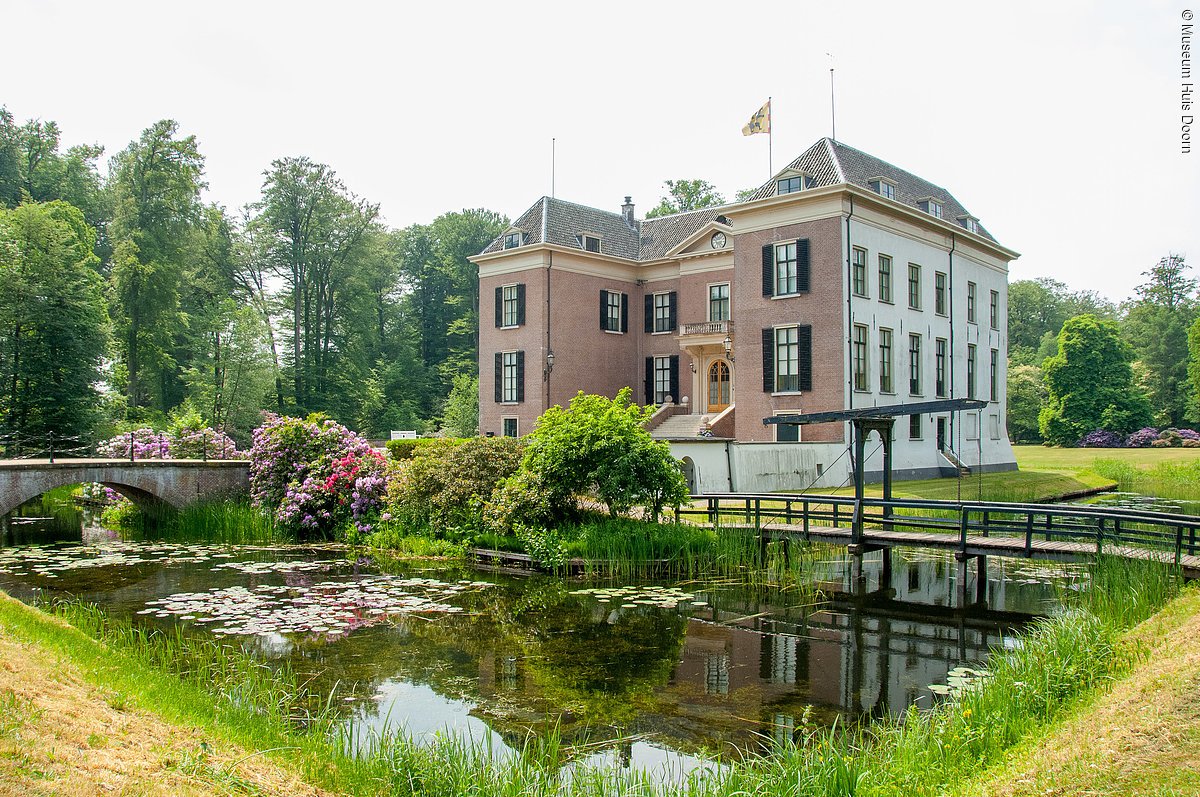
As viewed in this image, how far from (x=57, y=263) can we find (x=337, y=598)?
80.3ft

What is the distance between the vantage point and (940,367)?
3191 centimetres

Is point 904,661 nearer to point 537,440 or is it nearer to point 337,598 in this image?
point 337,598

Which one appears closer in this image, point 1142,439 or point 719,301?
point 719,301

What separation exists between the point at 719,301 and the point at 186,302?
1186 inches

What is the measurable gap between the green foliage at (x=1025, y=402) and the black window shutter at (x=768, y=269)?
4223cm

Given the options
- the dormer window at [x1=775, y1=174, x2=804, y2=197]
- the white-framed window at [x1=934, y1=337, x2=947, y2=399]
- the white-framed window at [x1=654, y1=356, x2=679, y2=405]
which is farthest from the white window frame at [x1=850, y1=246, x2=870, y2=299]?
the white-framed window at [x1=654, y1=356, x2=679, y2=405]

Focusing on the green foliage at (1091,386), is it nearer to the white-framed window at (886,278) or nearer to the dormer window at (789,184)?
the white-framed window at (886,278)

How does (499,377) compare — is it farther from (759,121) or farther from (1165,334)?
(1165,334)

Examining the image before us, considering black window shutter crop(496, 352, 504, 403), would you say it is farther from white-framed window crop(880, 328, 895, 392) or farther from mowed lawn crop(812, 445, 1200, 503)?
mowed lawn crop(812, 445, 1200, 503)

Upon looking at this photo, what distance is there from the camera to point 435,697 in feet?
27.6

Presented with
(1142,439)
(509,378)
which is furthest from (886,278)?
(1142,439)

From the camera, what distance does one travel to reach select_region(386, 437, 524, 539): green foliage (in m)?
17.9

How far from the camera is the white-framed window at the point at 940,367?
3159 centimetres

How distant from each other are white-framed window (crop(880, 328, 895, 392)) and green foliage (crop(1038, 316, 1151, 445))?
35.8m
